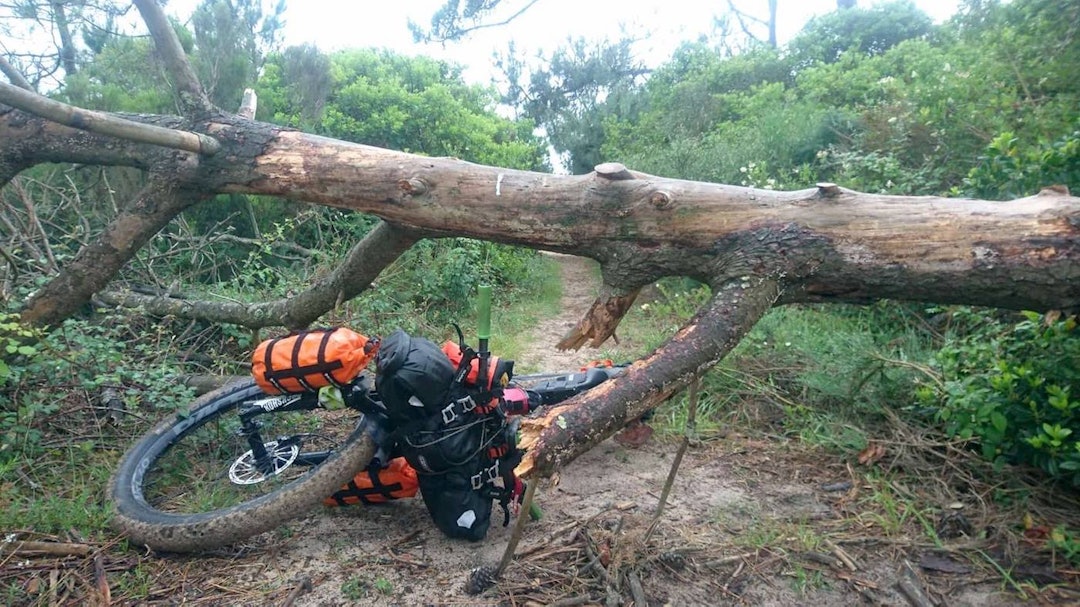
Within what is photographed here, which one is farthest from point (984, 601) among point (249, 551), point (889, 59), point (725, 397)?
point (889, 59)

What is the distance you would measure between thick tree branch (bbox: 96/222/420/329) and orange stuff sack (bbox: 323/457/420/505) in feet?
3.92

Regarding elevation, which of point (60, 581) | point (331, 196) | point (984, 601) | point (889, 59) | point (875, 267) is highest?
point (889, 59)

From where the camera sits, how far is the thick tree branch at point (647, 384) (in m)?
2.30

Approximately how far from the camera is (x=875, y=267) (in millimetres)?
2584

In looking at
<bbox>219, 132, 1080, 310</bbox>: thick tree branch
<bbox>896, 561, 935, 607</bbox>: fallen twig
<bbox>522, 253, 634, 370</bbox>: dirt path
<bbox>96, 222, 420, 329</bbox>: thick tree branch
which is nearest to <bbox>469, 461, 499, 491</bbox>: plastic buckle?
<bbox>219, 132, 1080, 310</bbox>: thick tree branch

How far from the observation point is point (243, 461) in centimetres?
352

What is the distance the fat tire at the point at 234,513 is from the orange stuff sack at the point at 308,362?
278 millimetres

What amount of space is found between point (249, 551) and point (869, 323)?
4.27 metres

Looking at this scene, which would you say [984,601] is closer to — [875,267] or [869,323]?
[875,267]

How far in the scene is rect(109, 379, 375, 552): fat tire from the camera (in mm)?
2871

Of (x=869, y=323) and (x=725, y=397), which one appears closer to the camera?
(x=725, y=397)

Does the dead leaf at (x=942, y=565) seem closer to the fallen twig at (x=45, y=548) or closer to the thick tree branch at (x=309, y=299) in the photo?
the thick tree branch at (x=309, y=299)

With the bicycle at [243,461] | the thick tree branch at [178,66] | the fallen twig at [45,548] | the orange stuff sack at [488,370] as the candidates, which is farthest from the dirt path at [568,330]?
the fallen twig at [45,548]

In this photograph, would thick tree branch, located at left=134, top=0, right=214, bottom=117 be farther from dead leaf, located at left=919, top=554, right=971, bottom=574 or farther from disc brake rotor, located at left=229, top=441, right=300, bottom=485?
dead leaf, located at left=919, top=554, right=971, bottom=574
